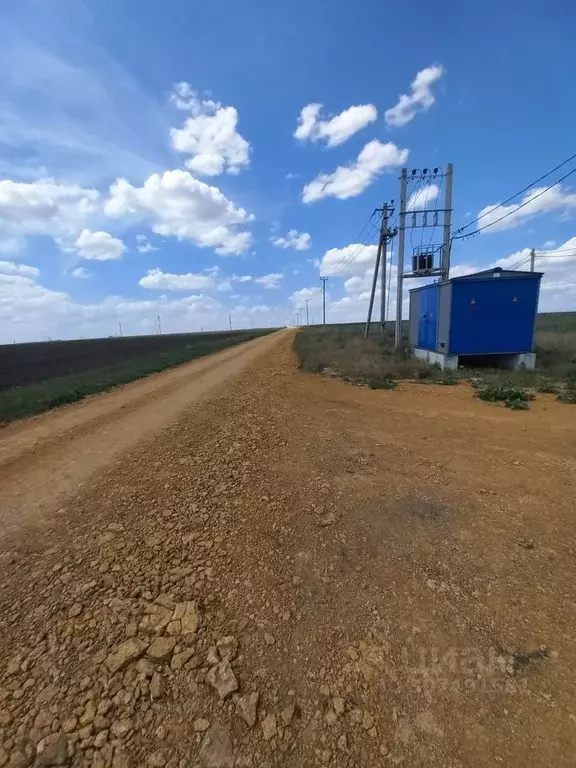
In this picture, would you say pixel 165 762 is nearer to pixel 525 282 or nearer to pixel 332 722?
pixel 332 722

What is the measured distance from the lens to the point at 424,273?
1833 centimetres

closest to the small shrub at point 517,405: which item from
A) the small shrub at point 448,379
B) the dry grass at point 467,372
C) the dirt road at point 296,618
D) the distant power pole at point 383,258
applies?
the dry grass at point 467,372

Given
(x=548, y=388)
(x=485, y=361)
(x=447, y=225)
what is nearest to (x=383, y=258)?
(x=447, y=225)

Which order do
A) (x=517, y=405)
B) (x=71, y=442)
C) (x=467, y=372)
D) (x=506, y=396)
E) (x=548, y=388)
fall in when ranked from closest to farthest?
1. (x=71, y=442)
2. (x=517, y=405)
3. (x=506, y=396)
4. (x=548, y=388)
5. (x=467, y=372)

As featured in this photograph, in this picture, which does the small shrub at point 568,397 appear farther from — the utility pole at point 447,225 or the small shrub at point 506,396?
the utility pole at point 447,225

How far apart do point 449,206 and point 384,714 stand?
20430 mm

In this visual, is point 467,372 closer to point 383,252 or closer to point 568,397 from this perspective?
point 568,397

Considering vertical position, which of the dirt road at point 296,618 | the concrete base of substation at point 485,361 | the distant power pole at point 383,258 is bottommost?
the concrete base of substation at point 485,361

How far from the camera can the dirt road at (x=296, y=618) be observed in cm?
188

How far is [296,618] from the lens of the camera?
2.53 metres

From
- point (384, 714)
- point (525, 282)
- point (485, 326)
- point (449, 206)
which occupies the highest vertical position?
point (449, 206)

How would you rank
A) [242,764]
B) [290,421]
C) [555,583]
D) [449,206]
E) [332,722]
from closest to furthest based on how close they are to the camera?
1. [242,764]
2. [332,722]
3. [555,583]
4. [290,421]
5. [449,206]

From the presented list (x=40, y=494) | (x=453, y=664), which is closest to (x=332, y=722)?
(x=453, y=664)

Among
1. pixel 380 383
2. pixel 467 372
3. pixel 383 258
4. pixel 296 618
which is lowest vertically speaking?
pixel 467 372
